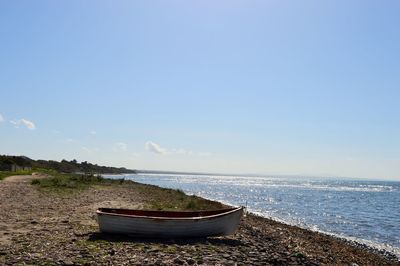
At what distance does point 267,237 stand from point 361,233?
53.7 feet

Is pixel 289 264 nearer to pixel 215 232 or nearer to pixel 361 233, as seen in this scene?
pixel 215 232

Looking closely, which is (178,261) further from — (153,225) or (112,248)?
(153,225)

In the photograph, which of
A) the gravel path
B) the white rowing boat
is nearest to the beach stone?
the gravel path

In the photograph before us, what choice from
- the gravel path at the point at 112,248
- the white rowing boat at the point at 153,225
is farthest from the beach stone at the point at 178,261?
the white rowing boat at the point at 153,225

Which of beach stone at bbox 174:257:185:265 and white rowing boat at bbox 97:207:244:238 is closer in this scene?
beach stone at bbox 174:257:185:265

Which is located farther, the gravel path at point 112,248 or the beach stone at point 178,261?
the beach stone at point 178,261

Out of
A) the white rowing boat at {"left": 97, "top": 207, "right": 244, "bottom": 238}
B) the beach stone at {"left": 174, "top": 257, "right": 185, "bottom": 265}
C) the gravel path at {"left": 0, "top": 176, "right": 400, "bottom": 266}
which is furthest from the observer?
the white rowing boat at {"left": 97, "top": 207, "right": 244, "bottom": 238}

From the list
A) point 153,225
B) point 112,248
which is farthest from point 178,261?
point 153,225

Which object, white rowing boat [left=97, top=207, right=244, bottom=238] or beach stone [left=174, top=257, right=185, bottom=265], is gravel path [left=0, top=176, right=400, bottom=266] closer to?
beach stone [left=174, top=257, right=185, bottom=265]

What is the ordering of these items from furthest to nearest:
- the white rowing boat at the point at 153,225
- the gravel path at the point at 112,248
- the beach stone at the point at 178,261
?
1. the white rowing boat at the point at 153,225
2. the beach stone at the point at 178,261
3. the gravel path at the point at 112,248

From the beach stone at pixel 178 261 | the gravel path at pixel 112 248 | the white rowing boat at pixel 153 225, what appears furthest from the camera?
the white rowing boat at pixel 153 225

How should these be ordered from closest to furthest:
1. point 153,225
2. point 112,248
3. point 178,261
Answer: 1. point 178,261
2. point 112,248
3. point 153,225

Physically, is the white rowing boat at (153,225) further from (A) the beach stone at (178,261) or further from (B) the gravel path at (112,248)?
(A) the beach stone at (178,261)

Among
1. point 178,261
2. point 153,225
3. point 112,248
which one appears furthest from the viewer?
point 153,225
